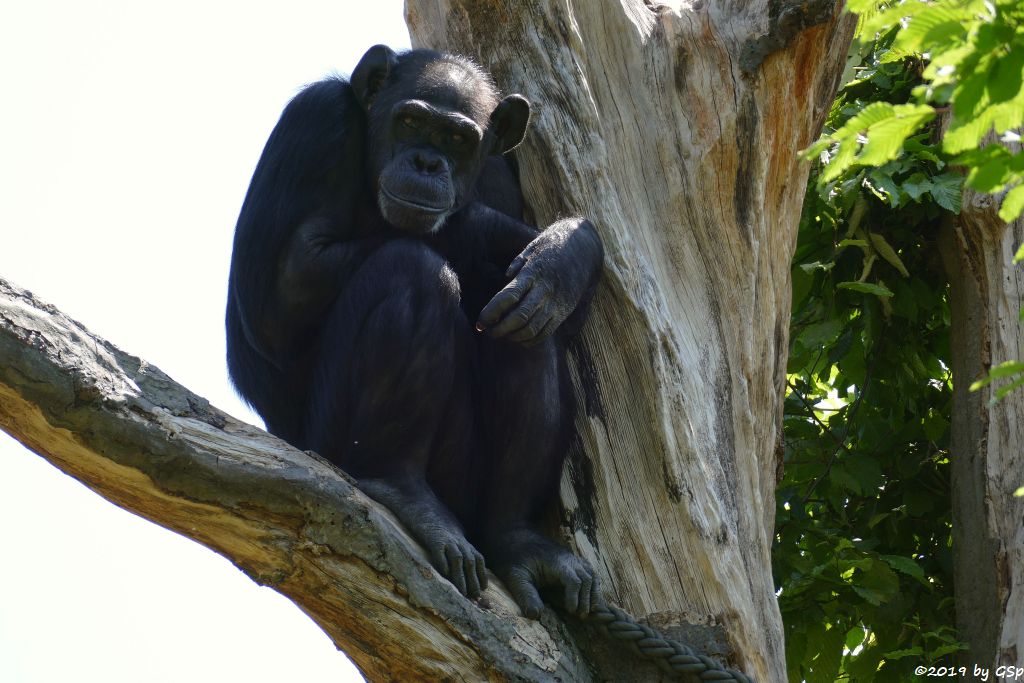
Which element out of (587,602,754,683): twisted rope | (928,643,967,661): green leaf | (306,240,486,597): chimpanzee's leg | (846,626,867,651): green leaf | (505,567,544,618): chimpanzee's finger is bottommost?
(587,602,754,683): twisted rope

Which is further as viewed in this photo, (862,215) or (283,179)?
(862,215)

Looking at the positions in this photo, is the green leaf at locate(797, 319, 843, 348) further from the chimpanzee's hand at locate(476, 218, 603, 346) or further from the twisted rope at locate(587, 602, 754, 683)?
the twisted rope at locate(587, 602, 754, 683)

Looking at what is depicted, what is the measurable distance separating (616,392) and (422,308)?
3.26ft

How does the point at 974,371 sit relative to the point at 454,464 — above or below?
above

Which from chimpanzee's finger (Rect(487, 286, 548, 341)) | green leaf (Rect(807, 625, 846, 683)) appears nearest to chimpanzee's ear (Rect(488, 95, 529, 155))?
chimpanzee's finger (Rect(487, 286, 548, 341))

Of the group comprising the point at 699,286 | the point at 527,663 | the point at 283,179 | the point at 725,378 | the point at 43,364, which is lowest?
the point at 527,663

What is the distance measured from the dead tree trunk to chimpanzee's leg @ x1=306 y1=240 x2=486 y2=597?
49cm

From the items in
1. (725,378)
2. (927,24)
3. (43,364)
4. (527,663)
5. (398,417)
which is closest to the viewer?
(927,24)

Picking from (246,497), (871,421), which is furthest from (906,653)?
(246,497)

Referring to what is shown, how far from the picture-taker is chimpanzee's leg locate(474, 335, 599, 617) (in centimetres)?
495

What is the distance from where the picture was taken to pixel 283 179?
5.30 meters

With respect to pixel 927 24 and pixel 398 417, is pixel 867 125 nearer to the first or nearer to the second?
pixel 927 24

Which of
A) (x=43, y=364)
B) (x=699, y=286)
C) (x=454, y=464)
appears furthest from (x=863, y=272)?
(x=43, y=364)

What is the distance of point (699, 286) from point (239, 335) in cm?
230
